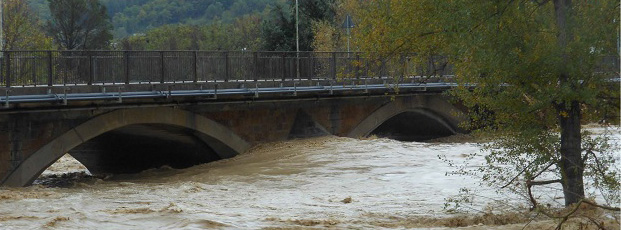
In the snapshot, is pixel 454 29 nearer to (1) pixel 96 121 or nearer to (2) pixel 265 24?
(1) pixel 96 121

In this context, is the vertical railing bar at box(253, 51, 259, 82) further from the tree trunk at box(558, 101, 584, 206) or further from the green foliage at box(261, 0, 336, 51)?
the green foliage at box(261, 0, 336, 51)

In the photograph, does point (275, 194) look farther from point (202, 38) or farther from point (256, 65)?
point (202, 38)

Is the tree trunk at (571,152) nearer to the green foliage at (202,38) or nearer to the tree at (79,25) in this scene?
the tree at (79,25)

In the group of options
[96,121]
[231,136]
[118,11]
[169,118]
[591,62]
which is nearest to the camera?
[591,62]

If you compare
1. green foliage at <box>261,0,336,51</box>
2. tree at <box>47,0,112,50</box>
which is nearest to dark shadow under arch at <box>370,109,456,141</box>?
green foliage at <box>261,0,336,51</box>

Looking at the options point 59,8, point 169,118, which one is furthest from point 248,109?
point 59,8

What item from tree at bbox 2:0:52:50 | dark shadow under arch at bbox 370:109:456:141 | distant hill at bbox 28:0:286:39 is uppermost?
distant hill at bbox 28:0:286:39

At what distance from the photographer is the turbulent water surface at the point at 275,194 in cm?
1834

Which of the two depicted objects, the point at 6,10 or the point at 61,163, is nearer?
the point at 61,163

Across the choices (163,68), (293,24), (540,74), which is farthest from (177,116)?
(293,24)

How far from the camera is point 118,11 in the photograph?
156250mm

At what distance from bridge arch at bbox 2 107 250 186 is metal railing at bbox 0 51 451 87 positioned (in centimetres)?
104

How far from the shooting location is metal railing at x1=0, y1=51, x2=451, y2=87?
27.6 m

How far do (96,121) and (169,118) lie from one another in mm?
2857
